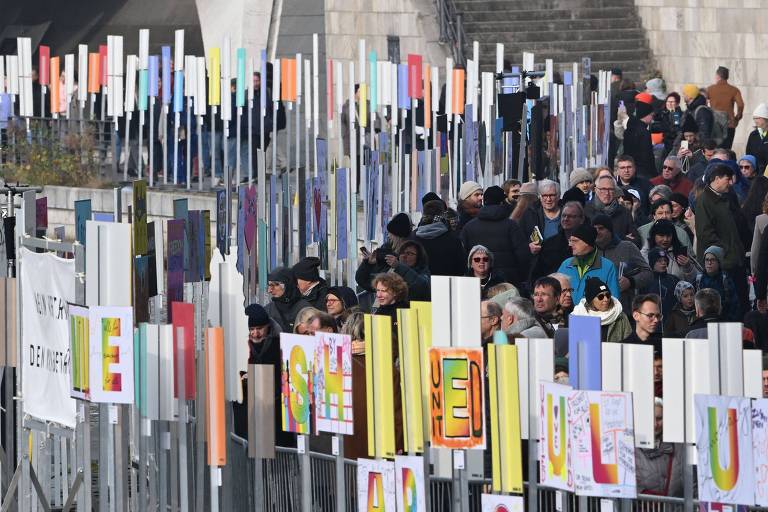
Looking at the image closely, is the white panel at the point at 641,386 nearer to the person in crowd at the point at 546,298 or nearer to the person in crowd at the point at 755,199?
the person in crowd at the point at 546,298

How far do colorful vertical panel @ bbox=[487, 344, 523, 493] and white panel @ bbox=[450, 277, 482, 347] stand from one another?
22 centimetres

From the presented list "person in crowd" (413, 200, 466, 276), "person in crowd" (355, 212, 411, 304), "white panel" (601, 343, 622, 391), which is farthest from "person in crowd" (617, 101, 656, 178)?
"white panel" (601, 343, 622, 391)

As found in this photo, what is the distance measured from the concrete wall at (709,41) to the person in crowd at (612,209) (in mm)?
17284

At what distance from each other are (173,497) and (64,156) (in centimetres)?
1689

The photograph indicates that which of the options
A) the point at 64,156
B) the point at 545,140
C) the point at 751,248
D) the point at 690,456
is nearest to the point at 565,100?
the point at 545,140

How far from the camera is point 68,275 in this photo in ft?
34.1

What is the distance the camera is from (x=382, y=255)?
14.0 metres

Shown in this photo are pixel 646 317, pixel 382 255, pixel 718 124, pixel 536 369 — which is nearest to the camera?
pixel 536 369

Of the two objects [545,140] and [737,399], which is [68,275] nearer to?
[737,399]

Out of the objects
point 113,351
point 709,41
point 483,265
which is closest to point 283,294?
point 483,265

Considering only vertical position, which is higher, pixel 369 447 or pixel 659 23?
pixel 659 23

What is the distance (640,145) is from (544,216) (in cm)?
577

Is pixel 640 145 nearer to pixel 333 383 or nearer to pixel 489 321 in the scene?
pixel 489 321

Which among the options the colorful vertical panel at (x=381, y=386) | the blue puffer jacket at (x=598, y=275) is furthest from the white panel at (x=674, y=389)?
the blue puffer jacket at (x=598, y=275)
